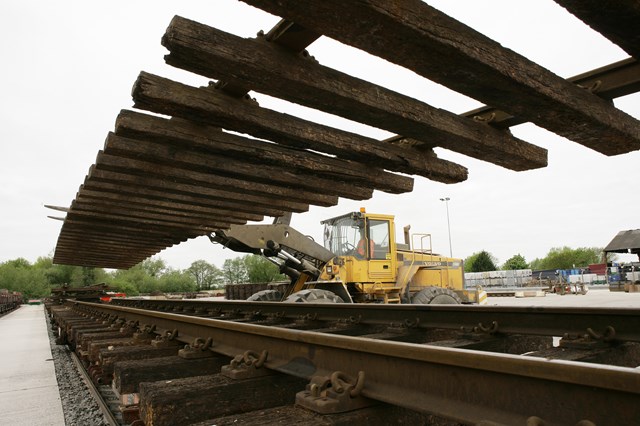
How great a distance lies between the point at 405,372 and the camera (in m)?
2.00

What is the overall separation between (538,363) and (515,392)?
0.49 feet

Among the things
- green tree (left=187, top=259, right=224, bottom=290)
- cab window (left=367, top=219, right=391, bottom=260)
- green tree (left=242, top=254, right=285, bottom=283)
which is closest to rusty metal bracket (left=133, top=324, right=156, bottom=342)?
cab window (left=367, top=219, right=391, bottom=260)

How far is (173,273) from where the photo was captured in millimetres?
114562

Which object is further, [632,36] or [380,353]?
[632,36]

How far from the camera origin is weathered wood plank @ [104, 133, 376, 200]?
441 cm

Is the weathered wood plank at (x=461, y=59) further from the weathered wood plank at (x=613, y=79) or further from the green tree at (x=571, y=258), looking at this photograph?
the green tree at (x=571, y=258)

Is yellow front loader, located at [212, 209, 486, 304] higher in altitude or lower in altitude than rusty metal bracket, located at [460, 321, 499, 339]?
higher

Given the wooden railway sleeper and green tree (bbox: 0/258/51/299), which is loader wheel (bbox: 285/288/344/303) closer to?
the wooden railway sleeper

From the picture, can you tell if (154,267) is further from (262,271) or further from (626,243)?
(626,243)

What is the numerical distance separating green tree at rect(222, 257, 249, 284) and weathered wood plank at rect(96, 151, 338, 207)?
115 m

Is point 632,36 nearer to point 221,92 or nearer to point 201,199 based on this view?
point 221,92

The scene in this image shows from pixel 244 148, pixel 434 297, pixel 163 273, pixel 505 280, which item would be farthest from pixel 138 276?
pixel 244 148

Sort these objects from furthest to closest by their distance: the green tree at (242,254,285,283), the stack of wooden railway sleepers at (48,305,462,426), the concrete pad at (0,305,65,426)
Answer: the green tree at (242,254,285,283), the concrete pad at (0,305,65,426), the stack of wooden railway sleepers at (48,305,462,426)

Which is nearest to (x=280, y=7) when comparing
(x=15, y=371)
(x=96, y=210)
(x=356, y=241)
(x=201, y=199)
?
→ (x=201, y=199)
